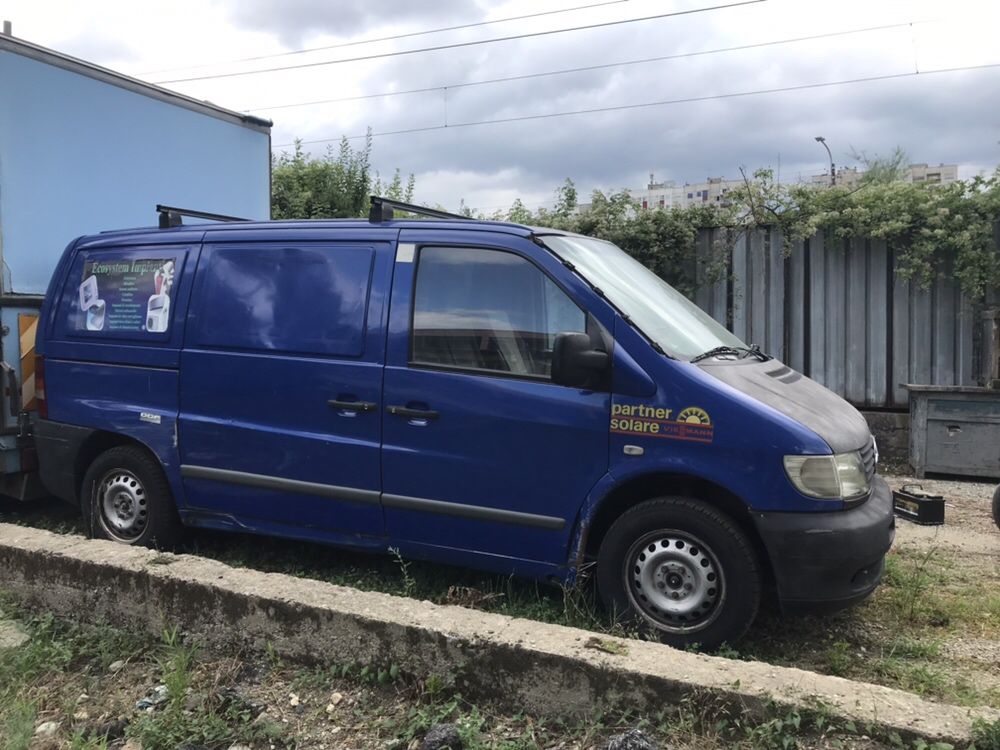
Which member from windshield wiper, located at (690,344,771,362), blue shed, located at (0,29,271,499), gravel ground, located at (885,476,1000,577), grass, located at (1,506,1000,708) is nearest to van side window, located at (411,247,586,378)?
windshield wiper, located at (690,344,771,362)

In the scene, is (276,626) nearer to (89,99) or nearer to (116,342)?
(116,342)

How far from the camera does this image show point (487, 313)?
394 centimetres

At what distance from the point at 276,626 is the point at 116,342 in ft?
7.94

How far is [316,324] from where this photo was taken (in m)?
4.23

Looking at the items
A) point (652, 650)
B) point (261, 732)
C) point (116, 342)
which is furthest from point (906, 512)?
point (116, 342)

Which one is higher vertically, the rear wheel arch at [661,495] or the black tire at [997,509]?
the rear wheel arch at [661,495]

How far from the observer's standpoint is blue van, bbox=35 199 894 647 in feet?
11.2

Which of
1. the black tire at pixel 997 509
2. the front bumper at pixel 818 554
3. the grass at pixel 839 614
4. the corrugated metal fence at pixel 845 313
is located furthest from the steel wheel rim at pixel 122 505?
the corrugated metal fence at pixel 845 313

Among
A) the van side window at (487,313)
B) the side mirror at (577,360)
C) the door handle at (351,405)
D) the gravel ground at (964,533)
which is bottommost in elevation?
the gravel ground at (964,533)

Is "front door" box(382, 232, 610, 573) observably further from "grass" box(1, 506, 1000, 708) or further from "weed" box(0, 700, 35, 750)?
"weed" box(0, 700, 35, 750)

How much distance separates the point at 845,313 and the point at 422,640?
22.6ft

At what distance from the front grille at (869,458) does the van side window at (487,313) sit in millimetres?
1428

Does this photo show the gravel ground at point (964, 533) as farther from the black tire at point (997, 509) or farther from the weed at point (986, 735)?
the weed at point (986, 735)

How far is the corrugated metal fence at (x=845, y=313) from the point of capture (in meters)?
8.10
